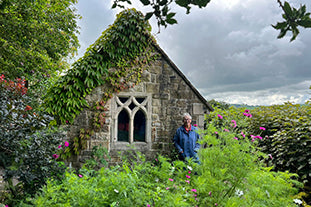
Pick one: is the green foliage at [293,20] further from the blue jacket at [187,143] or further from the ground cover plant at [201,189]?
the blue jacket at [187,143]

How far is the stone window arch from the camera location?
651cm

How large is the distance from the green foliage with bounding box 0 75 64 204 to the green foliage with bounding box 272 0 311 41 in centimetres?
397

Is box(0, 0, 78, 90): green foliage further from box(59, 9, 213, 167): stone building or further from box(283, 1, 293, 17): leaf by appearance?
box(283, 1, 293, 17): leaf

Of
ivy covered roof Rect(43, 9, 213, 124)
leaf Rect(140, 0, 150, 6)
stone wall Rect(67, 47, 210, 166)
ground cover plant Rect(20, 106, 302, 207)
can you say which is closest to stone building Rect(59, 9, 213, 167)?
stone wall Rect(67, 47, 210, 166)

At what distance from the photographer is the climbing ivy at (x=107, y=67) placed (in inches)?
239

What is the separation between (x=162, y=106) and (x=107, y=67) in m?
1.86

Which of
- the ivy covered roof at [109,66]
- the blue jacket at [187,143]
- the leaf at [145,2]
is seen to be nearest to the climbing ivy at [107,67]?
the ivy covered roof at [109,66]

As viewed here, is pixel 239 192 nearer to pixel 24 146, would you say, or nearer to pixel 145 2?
pixel 145 2

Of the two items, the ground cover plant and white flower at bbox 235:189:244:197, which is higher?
the ground cover plant

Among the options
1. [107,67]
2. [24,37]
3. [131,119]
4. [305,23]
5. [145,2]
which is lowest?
[131,119]

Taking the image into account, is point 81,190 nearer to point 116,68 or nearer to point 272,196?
point 272,196

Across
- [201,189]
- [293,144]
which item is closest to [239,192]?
[201,189]

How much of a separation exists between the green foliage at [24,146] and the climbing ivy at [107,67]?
4.29ft

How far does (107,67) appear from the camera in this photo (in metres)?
6.49
